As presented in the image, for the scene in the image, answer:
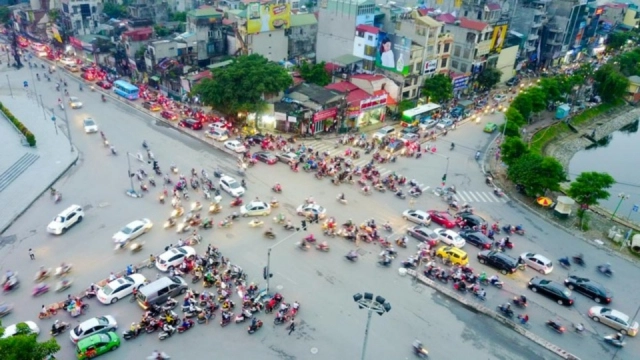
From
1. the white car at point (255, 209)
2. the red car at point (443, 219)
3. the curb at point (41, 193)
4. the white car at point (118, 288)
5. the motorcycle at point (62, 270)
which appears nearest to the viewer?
the white car at point (118, 288)

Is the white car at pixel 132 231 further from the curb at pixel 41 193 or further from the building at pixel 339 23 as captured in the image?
the building at pixel 339 23

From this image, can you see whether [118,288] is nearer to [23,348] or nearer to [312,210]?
[23,348]

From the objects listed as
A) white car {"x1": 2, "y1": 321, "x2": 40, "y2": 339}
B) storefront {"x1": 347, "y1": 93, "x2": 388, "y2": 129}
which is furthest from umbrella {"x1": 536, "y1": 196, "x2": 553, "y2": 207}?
white car {"x1": 2, "y1": 321, "x2": 40, "y2": 339}

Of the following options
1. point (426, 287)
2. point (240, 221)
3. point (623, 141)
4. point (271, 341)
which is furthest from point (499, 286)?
point (623, 141)

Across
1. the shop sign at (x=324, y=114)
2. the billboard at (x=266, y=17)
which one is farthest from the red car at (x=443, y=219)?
the billboard at (x=266, y=17)

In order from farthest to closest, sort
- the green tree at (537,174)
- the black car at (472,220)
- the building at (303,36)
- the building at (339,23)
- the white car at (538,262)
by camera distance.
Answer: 1. the building at (303,36)
2. the building at (339,23)
3. the green tree at (537,174)
4. the black car at (472,220)
5. the white car at (538,262)

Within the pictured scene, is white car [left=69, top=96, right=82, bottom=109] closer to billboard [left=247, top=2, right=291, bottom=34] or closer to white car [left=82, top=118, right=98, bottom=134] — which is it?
white car [left=82, top=118, right=98, bottom=134]
